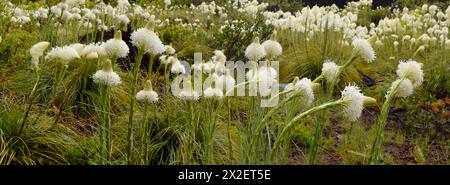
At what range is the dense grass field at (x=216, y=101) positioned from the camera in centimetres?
295

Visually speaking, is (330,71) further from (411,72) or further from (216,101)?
(216,101)

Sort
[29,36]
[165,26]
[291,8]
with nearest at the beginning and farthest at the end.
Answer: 1. [29,36]
2. [165,26]
3. [291,8]

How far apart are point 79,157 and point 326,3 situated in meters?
22.2

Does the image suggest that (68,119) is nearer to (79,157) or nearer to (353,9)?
(79,157)

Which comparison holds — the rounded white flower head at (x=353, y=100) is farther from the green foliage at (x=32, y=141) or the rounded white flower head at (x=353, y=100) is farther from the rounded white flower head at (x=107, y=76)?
the green foliage at (x=32, y=141)

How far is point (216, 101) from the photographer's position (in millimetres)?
4418

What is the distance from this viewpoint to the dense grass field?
9.67 feet

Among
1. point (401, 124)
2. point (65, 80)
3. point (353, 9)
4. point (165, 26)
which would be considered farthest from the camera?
point (353, 9)

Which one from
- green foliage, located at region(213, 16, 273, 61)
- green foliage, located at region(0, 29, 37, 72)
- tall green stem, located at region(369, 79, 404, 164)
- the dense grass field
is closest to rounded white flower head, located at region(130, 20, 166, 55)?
the dense grass field

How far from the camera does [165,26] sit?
939 cm
